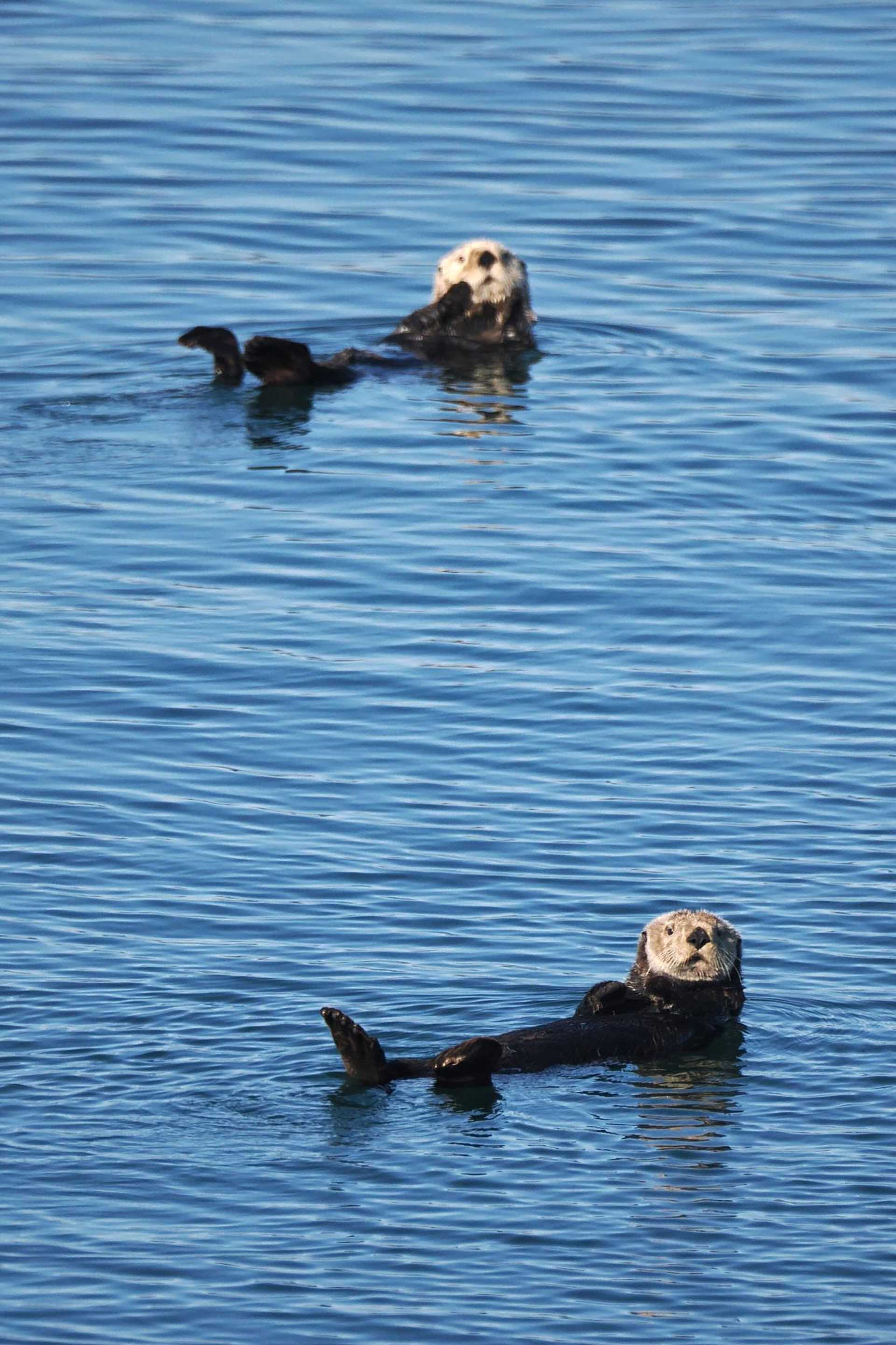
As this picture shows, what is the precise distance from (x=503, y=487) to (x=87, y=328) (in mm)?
3970

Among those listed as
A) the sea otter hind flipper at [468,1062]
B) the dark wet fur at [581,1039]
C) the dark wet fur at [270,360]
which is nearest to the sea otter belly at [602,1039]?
the dark wet fur at [581,1039]

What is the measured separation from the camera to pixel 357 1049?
7.71 m

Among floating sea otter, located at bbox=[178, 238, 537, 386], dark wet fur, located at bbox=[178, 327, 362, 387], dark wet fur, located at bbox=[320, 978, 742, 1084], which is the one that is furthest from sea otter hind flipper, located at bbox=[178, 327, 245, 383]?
dark wet fur, located at bbox=[320, 978, 742, 1084]

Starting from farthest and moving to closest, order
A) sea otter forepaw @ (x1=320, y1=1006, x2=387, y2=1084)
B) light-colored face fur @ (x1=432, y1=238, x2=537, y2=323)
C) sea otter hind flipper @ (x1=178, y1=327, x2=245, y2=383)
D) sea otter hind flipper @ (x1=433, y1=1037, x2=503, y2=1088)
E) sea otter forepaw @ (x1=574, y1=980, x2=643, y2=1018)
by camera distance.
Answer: light-colored face fur @ (x1=432, y1=238, x2=537, y2=323)
sea otter hind flipper @ (x1=178, y1=327, x2=245, y2=383)
sea otter forepaw @ (x1=574, y1=980, x2=643, y2=1018)
sea otter hind flipper @ (x1=433, y1=1037, x2=503, y2=1088)
sea otter forepaw @ (x1=320, y1=1006, x2=387, y2=1084)

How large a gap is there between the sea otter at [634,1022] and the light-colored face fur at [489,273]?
27.5 ft

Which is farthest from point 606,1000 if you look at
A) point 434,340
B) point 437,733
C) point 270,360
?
point 434,340

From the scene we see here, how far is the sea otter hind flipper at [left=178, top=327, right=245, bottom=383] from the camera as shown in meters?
14.9

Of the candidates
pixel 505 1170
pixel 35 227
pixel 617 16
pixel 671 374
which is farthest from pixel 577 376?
pixel 617 16

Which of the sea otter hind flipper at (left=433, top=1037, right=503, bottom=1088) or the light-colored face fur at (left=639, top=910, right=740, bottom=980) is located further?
the light-colored face fur at (left=639, top=910, right=740, bottom=980)

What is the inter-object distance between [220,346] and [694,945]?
7438mm

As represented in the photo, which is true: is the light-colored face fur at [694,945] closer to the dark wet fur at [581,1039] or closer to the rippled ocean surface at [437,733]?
the dark wet fur at [581,1039]

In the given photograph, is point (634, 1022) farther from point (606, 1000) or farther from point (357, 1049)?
point (357, 1049)

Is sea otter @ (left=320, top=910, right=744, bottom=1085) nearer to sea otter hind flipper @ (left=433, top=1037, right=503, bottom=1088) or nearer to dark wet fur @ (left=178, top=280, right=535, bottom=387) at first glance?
sea otter hind flipper @ (left=433, top=1037, right=503, bottom=1088)

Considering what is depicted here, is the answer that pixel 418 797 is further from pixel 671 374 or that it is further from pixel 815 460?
pixel 671 374
